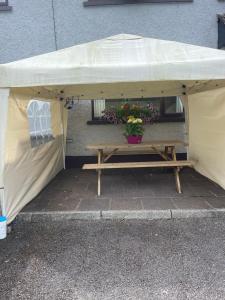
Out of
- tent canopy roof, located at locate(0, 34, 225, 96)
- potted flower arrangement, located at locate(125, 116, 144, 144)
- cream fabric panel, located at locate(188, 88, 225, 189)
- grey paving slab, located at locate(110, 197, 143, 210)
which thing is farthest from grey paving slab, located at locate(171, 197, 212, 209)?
tent canopy roof, located at locate(0, 34, 225, 96)

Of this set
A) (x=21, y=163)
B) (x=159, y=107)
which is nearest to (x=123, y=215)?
(x=21, y=163)

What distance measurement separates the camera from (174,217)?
400 cm

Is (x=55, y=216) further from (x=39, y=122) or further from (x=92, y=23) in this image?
(x=92, y=23)

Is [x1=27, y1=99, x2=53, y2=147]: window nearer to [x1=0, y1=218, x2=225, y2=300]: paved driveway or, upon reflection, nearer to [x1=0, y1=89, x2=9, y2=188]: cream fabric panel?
[x1=0, y1=89, x2=9, y2=188]: cream fabric panel

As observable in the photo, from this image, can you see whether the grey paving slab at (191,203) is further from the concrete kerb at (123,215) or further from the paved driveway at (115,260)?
the paved driveway at (115,260)

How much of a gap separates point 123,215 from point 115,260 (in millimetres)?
1077

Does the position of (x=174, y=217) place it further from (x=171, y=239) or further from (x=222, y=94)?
(x=222, y=94)

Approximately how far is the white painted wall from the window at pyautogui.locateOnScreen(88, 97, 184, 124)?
132mm

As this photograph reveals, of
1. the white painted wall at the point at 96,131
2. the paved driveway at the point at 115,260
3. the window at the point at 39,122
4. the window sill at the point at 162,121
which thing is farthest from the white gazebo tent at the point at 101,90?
the paved driveway at the point at 115,260

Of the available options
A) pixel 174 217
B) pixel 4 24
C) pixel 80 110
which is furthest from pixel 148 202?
→ pixel 4 24

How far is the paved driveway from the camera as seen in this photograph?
2514mm

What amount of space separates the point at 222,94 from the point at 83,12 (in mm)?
3845

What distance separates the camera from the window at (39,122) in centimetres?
482

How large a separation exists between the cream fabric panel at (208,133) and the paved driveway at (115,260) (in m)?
1.46
